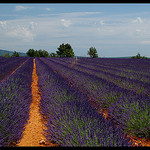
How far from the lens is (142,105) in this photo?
11.6ft

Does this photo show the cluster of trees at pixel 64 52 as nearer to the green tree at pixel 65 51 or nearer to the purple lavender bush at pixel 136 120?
the green tree at pixel 65 51

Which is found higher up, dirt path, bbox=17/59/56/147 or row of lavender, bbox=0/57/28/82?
row of lavender, bbox=0/57/28/82

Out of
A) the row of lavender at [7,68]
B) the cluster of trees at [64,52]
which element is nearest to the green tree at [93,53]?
the cluster of trees at [64,52]

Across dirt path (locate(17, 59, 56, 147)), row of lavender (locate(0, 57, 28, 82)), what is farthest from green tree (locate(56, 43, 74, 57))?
→ dirt path (locate(17, 59, 56, 147))

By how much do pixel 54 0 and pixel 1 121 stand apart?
→ 1.93m

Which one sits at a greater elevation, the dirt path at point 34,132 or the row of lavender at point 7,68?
the row of lavender at point 7,68

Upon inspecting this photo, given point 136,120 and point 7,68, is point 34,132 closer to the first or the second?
point 136,120

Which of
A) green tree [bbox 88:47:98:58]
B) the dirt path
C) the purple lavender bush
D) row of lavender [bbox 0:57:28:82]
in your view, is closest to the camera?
the dirt path

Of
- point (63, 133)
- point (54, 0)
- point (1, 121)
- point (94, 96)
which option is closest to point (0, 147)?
point (1, 121)

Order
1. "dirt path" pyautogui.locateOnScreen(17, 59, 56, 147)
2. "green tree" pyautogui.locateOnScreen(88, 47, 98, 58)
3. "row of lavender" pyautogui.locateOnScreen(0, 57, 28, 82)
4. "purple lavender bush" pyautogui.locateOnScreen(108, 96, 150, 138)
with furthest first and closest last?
"green tree" pyautogui.locateOnScreen(88, 47, 98, 58), "row of lavender" pyautogui.locateOnScreen(0, 57, 28, 82), "purple lavender bush" pyautogui.locateOnScreen(108, 96, 150, 138), "dirt path" pyautogui.locateOnScreen(17, 59, 56, 147)

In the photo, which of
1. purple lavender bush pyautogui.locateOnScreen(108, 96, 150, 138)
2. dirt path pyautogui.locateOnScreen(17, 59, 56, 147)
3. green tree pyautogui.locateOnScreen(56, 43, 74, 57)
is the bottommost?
dirt path pyautogui.locateOnScreen(17, 59, 56, 147)

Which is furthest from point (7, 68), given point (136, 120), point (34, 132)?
point (136, 120)

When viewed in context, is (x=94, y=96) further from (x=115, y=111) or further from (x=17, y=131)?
(x=17, y=131)

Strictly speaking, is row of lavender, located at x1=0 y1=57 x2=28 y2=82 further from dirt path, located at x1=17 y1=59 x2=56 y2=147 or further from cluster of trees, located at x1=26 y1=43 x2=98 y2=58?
cluster of trees, located at x1=26 y1=43 x2=98 y2=58
